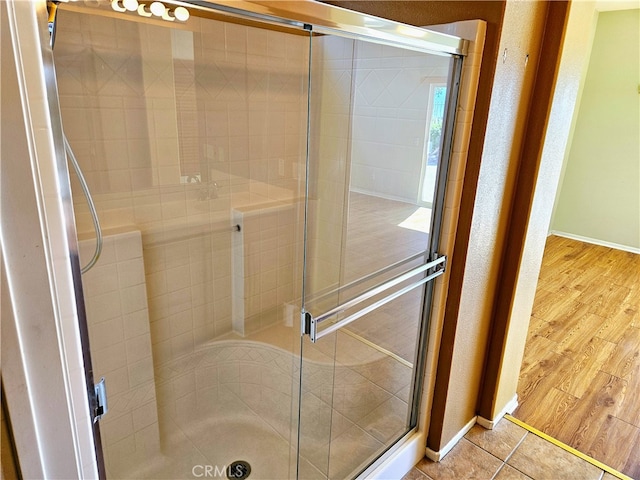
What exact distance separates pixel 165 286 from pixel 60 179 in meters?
1.42

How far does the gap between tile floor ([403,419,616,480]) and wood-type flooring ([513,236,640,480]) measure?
0.38ft

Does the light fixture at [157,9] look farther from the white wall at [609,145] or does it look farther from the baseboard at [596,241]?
the baseboard at [596,241]

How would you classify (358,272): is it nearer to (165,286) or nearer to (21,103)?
(165,286)

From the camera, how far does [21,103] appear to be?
1.76 ft

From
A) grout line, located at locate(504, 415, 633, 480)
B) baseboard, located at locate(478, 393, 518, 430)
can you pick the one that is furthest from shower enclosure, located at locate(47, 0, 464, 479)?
grout line, located at locate(504, 415, 633, 480)

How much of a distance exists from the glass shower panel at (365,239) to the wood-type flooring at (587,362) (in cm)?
83

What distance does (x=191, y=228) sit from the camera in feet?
6.61

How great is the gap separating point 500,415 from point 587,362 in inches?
35.2

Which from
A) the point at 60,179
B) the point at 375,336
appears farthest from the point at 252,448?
the point at 60,179

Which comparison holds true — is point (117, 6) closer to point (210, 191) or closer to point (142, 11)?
point (142, 11)

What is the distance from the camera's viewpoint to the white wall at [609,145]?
Result: 4.02m
